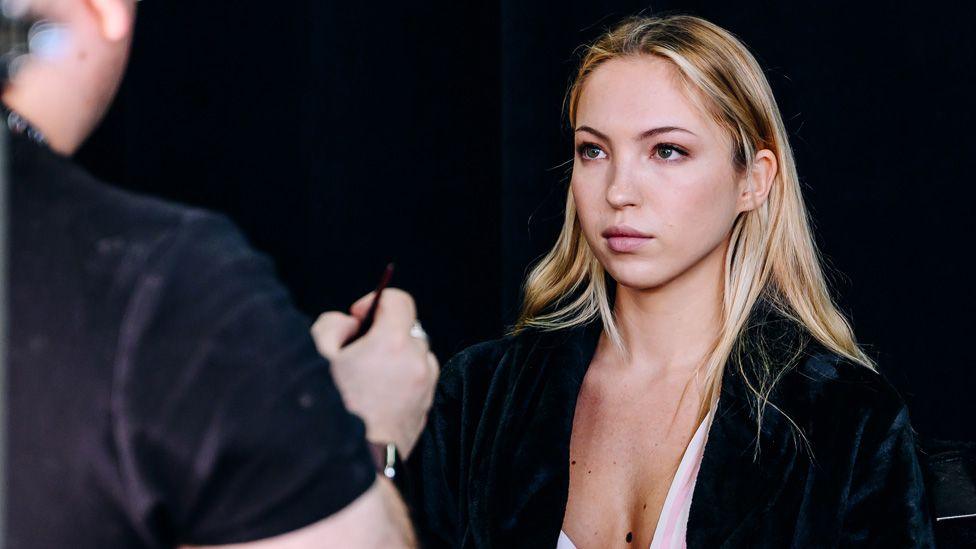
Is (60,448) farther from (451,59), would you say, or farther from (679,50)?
(451,59)

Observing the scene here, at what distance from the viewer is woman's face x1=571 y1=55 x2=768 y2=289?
1.48 metres

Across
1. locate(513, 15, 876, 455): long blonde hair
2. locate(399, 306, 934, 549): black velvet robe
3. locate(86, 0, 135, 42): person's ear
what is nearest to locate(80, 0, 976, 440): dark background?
locate(513, 15, 876, 455): long blonde hair

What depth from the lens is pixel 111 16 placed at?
1.96ft

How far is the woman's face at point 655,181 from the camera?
4.87 ft

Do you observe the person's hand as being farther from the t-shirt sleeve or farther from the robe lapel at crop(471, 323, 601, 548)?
the robe lapel at crop(471, 323, 601, 548)

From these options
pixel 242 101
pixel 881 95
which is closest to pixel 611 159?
pixel 881 95

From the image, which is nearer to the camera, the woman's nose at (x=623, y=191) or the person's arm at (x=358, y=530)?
the person's arm at (x=358, y=530)

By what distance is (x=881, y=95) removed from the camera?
1933 millimetres

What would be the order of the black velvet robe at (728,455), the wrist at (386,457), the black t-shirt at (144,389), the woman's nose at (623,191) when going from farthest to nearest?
the woman's nose at (623,191), the black velvet robe at (728,455), the wrist at (386,457), the black t-shirt at (144,389)

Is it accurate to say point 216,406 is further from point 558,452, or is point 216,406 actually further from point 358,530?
point 558,452

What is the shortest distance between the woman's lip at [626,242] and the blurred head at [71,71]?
0.97 metres

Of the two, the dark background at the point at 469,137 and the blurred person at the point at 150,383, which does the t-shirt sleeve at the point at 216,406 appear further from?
the dark background at the point at 469,137

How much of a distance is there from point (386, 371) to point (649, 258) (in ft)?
2.54

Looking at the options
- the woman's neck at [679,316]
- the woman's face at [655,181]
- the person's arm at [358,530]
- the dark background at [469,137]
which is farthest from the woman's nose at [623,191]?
the person's arm at [358,530]
